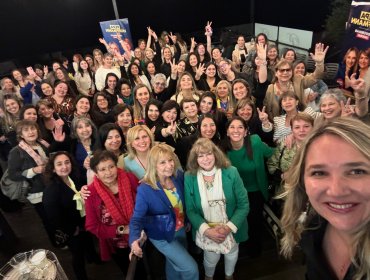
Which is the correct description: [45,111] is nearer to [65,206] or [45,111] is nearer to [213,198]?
[65,206]

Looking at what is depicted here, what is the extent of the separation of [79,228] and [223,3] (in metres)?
10.7

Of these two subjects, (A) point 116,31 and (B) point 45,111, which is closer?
(B) point 45,111

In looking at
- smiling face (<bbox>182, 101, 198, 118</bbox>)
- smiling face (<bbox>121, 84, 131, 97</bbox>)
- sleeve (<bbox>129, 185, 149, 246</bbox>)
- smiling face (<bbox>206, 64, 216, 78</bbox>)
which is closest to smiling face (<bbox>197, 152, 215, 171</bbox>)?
sleeve (<bbox>129, 185, 149, 246</bbox>)

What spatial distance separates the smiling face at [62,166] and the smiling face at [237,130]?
1.54 meters

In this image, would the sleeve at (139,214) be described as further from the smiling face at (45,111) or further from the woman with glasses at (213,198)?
the smiling face at (45,111)

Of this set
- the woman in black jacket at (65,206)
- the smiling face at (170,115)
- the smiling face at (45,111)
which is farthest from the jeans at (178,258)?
the smiling face at (45,111)

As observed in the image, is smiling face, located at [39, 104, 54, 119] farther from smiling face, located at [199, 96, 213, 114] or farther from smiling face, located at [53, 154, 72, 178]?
smiling face, located at [199, 96, 213, 114]

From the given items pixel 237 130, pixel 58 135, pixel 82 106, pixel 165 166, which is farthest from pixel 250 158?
pixel 82 106

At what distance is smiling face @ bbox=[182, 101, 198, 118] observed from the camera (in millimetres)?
3160

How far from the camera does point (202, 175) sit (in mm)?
2305

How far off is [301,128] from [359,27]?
3887mm

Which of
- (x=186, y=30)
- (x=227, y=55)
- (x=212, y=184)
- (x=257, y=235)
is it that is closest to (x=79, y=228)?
(x=212, y=184)

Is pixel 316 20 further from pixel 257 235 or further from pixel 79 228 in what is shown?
pixel 79 228

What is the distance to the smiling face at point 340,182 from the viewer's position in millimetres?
965
